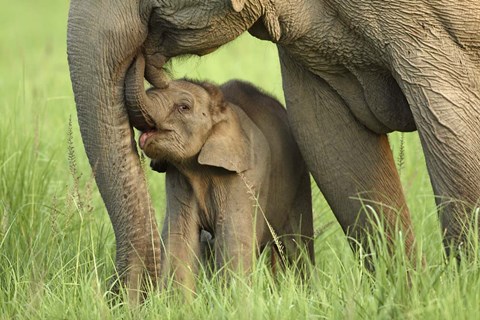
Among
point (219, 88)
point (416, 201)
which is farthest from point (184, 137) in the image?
point (416, 201)

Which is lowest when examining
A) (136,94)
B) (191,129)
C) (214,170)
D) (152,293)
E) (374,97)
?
(152,293)

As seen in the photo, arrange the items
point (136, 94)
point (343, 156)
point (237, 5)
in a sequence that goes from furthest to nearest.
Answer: point (343, 156), point (136, 94), point (237, 5)

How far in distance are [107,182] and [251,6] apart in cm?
85

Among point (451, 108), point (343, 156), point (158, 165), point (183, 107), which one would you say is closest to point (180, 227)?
point (158, 165)

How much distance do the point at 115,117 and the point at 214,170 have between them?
829 millimetres

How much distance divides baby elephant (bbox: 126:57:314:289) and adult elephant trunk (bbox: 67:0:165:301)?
9.4 inches

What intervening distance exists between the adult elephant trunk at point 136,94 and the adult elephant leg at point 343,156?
0.84 meters

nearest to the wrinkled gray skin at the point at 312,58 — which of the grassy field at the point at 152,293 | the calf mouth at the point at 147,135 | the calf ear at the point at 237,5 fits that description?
the calf ear at the point at 237,5

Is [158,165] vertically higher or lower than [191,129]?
lower

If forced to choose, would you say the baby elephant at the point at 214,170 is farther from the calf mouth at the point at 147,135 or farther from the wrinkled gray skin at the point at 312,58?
the wrinkled gray skin at the point at 312,58

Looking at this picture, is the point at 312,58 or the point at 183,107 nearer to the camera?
the point at 312,58

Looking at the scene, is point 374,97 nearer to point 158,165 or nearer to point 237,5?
point 237,5

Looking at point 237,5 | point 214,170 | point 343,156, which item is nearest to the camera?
point 237,5

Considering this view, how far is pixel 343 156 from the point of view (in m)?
5.99
